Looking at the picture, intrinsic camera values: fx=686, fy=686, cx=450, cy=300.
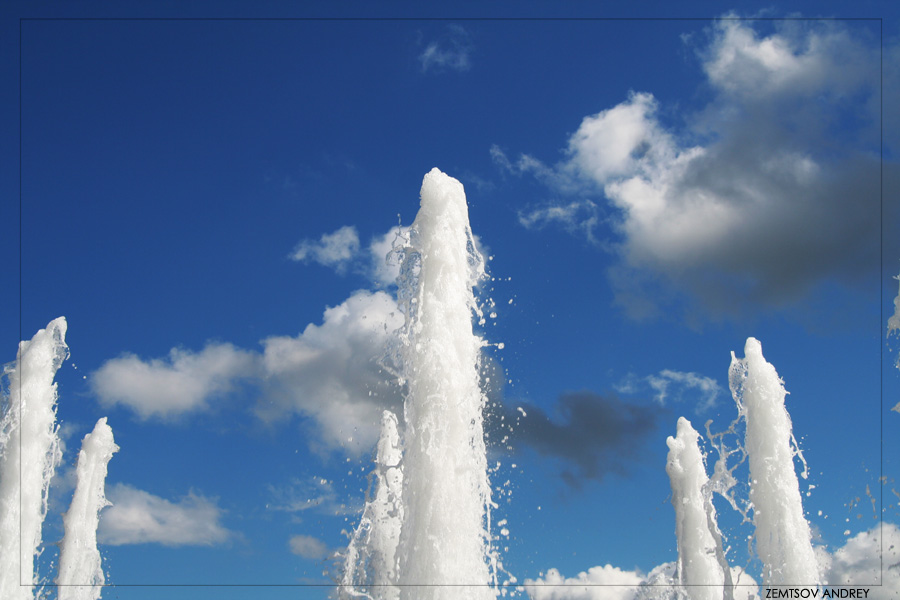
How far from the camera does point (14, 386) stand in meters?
21.8

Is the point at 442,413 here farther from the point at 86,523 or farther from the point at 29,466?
the point at 86,523

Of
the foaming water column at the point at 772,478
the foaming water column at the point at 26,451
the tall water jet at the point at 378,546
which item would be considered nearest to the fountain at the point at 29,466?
the foaming water column at the point at 26,451

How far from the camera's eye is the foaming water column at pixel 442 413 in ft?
40.7

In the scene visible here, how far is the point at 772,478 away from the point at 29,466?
21790 mm

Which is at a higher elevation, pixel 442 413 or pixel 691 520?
pixel 442 413

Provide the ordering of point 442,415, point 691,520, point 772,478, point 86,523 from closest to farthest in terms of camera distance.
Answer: point 442,415 < point 772,478 < point 691,520 < point 86,523

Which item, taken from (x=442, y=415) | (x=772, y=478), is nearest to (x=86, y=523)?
(x=442, y=415)

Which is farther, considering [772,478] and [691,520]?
[691,520]

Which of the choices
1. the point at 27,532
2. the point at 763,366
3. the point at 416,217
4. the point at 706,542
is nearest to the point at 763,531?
the point at 763,366

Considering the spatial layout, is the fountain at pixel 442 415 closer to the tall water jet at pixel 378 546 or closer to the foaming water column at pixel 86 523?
the tall water jet at pixel 378 546

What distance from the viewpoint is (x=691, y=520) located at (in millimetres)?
25344

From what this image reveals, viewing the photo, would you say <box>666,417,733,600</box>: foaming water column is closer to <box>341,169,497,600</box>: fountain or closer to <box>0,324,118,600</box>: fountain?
<box>341,169,497,600</box>: fountain

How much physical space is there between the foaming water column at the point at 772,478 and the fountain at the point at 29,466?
2061cm

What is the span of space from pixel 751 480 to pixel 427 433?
11.0 m
